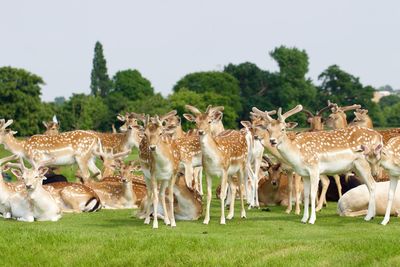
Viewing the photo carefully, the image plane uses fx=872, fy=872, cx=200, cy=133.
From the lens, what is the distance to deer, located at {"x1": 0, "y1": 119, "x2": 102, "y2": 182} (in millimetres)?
17281

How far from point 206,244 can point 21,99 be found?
203ft

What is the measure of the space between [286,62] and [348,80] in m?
16.8

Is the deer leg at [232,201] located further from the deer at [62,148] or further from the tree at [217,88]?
the tree at [217,88]

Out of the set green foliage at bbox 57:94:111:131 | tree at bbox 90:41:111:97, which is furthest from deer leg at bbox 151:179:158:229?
tree at bbox 90:41:111:97

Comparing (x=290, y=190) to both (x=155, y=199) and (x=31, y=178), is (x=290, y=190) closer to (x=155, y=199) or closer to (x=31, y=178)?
(x=155, y=199)

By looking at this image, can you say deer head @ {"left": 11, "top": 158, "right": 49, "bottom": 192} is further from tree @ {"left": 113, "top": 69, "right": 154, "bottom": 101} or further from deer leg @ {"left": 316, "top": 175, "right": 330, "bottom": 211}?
tree @ {"left": 113, "top": 69, "right": 154, "bottom": 101}

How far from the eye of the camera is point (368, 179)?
43.6ft

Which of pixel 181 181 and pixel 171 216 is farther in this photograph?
pixel 181 181

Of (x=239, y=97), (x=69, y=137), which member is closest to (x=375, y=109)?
(x=239, y=97)

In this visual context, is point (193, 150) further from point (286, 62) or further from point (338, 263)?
point (286, 62)

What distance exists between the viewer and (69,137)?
57.3 ft

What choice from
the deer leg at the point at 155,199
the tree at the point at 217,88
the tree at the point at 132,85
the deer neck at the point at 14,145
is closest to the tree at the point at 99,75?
the tree at the point at 132,85

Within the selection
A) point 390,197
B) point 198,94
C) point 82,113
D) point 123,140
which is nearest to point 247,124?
point 390,197

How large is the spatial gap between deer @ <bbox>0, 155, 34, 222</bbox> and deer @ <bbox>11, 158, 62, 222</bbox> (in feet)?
0.44
